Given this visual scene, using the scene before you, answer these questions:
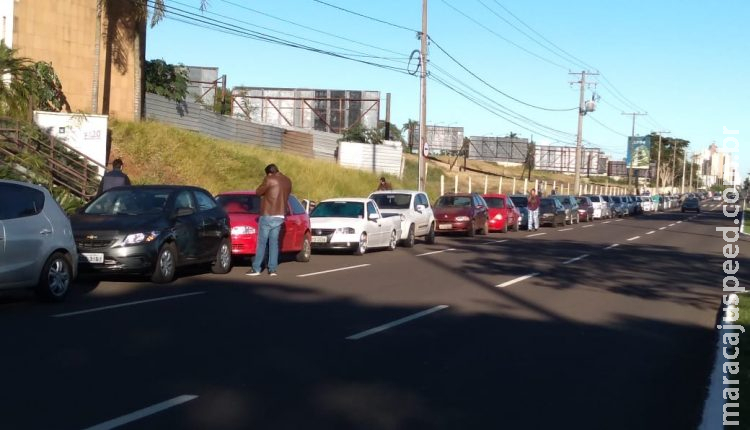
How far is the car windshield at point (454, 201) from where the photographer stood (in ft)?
109

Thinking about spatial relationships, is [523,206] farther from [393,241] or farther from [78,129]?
[78,129]

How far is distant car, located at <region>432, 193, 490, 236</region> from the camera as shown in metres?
32.1

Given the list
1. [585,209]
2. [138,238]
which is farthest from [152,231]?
[585,209]

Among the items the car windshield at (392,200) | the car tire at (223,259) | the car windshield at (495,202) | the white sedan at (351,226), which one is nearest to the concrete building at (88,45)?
the car windshield at (392,200)

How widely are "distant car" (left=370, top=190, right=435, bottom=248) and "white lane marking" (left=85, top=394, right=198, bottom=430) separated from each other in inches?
718

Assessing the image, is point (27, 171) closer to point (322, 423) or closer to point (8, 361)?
point (8, 361)

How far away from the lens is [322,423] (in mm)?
6762

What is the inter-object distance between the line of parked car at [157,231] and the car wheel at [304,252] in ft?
0.07

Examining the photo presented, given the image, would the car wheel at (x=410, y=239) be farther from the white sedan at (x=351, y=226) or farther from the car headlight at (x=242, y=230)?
the car headlight at (x=242, y=230)

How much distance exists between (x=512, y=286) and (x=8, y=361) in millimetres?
9599

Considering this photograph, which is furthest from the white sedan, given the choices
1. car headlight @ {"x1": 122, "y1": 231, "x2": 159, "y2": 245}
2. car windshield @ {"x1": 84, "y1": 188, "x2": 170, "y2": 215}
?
car headlight @ {"x1": 122, "y1": 231, "x2": 159, "y2": 245}

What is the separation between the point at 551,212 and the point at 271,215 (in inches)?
1160

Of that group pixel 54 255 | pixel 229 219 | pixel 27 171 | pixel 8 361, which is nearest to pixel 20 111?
pixel 27 171

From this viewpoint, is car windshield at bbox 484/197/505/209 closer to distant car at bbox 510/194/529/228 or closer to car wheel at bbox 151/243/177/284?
distant car at bbox 510/194/529/228
